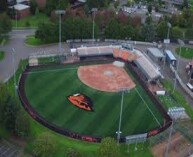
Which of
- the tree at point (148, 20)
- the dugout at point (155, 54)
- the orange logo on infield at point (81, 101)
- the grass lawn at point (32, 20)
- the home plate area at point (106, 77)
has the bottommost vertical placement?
the orange logo on infield at point (81, 101)

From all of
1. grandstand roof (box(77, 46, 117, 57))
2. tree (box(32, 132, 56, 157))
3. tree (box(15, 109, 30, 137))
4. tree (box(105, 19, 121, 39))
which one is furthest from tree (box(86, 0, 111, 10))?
tree (box(32, 132, 56, 157))

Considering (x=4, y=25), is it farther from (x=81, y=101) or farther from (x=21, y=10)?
(x=81, y=101)

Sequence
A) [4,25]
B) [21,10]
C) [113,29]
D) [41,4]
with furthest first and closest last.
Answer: [41,4] < [21,10] < [113,29] < [4,25]

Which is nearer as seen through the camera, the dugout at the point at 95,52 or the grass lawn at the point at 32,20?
the dugout at the point at 95,52

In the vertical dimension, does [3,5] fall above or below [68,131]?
above

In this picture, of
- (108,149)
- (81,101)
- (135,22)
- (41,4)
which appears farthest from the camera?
(41,4)

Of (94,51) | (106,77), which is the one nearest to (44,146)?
(106,77)

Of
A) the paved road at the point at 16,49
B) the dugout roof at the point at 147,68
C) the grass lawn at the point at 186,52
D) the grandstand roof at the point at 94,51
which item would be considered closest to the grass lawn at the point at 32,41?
the paved road at the point at 16,49

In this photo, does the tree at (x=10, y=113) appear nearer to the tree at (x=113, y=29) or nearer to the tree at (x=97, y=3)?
the tree at (x=113, y=29)
